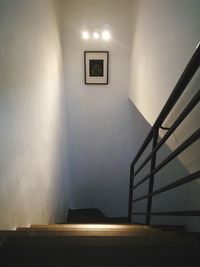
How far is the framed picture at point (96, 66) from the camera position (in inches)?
131

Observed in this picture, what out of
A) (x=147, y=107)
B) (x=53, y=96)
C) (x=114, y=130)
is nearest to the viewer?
(x=147, y=107)

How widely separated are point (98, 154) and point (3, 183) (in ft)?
9.26

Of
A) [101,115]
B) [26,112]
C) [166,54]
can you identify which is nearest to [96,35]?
[101,115]

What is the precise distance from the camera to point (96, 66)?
3389 mm

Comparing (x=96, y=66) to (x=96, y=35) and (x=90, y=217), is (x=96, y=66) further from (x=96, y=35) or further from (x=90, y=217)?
(x=90, y=217)

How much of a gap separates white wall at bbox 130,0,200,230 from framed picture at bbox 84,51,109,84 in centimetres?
62

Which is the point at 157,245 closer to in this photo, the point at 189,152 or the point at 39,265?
the point at 39,265

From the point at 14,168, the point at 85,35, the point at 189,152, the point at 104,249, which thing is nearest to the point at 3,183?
the point at 14,168

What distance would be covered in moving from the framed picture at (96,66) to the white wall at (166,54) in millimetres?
616

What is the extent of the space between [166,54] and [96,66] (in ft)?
6.03

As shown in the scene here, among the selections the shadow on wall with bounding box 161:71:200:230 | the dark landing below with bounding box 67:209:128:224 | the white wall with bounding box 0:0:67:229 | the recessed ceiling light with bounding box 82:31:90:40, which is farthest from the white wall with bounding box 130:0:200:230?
the dark landing below with bounding box 67:209:128:224

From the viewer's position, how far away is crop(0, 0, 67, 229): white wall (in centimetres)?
123

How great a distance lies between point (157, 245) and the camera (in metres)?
1.03

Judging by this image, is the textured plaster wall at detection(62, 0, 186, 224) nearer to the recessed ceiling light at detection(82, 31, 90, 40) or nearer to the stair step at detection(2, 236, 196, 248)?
the recessed ceiling light at detection(82, 31, 90, 40)
